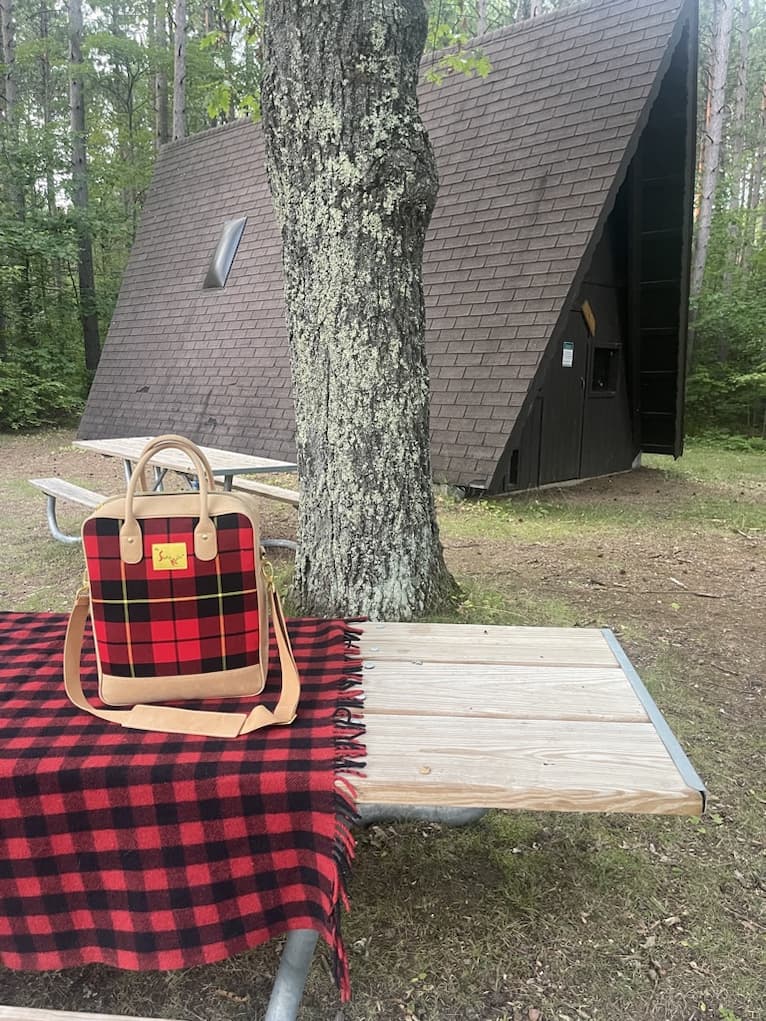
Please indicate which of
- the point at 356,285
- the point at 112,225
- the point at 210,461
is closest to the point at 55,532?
the point at 210,461

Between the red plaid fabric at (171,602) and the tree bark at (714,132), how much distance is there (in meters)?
16.8

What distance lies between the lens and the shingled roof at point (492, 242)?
7.19m

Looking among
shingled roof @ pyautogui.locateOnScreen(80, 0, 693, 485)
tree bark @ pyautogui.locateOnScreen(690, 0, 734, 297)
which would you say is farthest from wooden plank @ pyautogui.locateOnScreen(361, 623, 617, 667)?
tree bark @ pyautogui.locateOnScreen(690, 0, 734, 297)

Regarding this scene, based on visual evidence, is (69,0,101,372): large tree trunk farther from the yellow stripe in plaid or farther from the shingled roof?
the yellow stripe in plaid

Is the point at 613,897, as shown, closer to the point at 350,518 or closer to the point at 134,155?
the point at 350,518

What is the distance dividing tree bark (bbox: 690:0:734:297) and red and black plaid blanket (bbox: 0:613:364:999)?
17.1 m

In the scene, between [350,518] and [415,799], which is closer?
[415,799]

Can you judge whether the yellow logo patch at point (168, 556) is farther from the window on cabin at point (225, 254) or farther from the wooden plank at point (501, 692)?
the window on cabin at point (225, 254)

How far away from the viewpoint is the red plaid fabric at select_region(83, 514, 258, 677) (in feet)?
5.18

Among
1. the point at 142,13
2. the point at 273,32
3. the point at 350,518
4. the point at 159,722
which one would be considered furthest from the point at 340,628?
the point at 142,13

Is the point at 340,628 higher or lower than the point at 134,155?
lower

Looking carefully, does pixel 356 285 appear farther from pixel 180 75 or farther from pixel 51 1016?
pixel 180 75

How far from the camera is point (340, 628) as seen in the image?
2.19 m

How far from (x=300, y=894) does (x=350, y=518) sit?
1.93 meters
